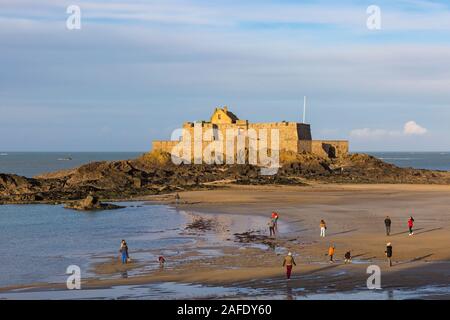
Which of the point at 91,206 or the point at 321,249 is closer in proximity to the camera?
the point at 321,249

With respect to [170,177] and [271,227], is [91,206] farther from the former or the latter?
Answer: [170,177]

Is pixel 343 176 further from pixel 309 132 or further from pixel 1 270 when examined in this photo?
pixel 1 270

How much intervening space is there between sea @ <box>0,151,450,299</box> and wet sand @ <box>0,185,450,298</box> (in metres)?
1.25

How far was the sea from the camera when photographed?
2002cm

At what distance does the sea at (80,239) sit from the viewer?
2002 centimetres

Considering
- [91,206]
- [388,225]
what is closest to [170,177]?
[91,206]

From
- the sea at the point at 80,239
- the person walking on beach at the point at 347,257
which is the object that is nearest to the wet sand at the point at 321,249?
the person walking on beach at the point at 347,257

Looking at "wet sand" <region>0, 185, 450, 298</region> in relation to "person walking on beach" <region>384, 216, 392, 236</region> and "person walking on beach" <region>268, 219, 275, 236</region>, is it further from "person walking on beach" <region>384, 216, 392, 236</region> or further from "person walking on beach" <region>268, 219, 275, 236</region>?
"person walking on beach" <region>268, 219, 275, 236</region>

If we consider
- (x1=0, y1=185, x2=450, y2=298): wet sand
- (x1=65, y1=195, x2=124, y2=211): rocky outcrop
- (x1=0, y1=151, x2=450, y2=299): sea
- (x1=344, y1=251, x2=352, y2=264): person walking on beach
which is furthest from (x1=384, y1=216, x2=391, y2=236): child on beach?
(x1=65, y1=195, x2=124, y2=211): rocky outcrop

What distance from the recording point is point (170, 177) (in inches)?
2313

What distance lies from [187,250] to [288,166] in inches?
1634

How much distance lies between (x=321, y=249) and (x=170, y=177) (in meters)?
35.7
